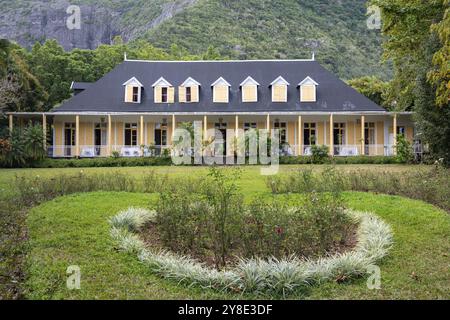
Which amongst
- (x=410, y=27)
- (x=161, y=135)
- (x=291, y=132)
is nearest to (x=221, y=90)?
(x=161, y=135)

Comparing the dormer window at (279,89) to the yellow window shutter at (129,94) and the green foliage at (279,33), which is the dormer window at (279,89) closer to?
the yellow window shutter at (129,94)

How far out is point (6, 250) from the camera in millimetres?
8258

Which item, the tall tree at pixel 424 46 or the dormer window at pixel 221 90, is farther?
the dormer window at pixel 221 90

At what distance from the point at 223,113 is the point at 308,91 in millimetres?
6157

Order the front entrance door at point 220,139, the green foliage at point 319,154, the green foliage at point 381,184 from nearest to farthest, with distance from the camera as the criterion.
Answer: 1. the green foliage at point 381,184
2. the green foliage at point 319,154
3. the front entrance door at point 220,139

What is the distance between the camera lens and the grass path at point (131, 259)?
6.94 meters

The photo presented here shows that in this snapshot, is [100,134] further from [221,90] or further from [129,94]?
[221,90]

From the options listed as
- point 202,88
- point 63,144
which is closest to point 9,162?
point 63,144

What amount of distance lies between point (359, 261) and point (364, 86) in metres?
38.5

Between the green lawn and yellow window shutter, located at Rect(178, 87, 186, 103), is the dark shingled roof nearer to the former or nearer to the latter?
yellow window shutter, located at Rect(178, 87, 186, 103)

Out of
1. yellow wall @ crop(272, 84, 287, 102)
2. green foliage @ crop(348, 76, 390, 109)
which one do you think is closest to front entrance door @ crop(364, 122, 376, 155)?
yellow wall @ crop(272, 84, 287, 102)

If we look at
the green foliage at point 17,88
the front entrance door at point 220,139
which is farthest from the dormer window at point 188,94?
the green foliage at point 17,88

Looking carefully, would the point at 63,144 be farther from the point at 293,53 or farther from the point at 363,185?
the point at 293,53

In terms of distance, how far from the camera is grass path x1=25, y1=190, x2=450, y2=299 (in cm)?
694
